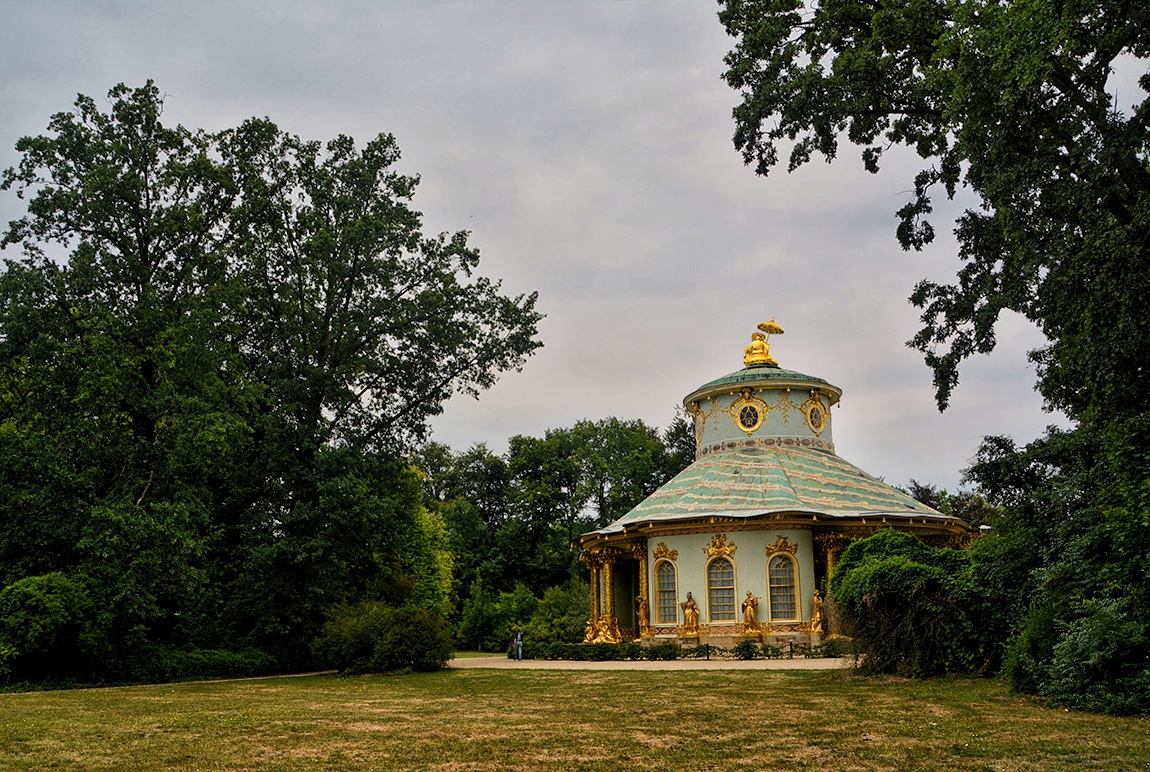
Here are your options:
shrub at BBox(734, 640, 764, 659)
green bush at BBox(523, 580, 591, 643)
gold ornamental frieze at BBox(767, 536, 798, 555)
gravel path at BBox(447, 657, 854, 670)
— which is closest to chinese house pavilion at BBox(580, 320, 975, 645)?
gold ornamental frieze at BBox(767, 536, 798, 555)

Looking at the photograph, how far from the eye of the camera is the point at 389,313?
25953 mm

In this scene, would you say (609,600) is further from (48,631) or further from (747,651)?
(48,631)

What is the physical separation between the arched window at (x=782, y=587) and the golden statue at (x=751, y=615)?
20.9 inches

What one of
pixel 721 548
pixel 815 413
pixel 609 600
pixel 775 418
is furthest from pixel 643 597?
pixel 815 413

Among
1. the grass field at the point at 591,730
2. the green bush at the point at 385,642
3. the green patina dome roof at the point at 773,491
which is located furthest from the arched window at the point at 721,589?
the grass field at the point at 591,730

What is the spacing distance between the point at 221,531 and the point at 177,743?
53.4ft

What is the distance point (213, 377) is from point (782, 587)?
16459 millimetres

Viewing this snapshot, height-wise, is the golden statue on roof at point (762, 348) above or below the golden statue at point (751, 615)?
above

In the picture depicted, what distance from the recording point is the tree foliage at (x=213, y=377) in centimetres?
1991

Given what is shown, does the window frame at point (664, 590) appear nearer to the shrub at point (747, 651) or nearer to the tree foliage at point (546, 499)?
the shrub at point (747, 651)

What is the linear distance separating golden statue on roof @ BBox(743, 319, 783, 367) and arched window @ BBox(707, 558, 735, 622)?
32.2ft

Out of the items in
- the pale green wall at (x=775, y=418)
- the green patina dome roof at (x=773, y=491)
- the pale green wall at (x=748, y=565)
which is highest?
the pale green wall at (x=775, y=418)

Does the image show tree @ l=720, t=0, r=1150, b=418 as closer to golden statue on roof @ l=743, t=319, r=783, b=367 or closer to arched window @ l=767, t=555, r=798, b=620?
arched window @ l=767, t=555, r=798, b=620

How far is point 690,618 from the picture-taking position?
26891 mm
